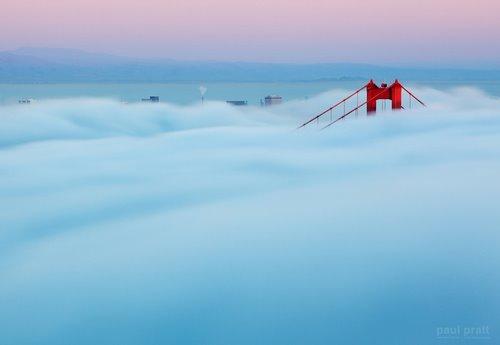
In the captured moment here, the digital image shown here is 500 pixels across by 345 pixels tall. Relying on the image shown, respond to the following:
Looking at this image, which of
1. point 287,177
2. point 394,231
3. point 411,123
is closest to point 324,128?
point 411,123

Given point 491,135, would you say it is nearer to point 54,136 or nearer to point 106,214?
point 106,214

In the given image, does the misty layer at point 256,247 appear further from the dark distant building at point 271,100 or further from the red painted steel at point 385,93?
the dark distant building at point 271,100

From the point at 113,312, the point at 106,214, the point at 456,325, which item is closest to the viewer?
the point at 456,325

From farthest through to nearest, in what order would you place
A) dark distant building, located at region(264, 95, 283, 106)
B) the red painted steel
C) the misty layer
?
dark distant building, located at region(264, 95, 283, 106) → the red painted steel → the misty layer

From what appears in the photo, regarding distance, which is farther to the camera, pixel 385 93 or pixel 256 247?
pixel 385 93

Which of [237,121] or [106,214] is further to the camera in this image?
[237,121]

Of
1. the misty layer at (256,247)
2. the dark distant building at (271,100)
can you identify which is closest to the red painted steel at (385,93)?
the misty layer at (256,247)

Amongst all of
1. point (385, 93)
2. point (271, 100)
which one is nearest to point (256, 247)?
point (385, 93)

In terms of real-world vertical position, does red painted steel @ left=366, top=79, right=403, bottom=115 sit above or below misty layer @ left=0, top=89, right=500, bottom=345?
above

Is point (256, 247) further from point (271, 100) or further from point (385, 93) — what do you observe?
point (271, 100)

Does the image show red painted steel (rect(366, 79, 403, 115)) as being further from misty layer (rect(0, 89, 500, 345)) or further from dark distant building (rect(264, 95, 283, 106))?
dark distant building (rect(264, 95, 283, 106))

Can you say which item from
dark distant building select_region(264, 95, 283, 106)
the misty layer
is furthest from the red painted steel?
dark distant building select_region(264, 95, 283, 106)
